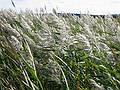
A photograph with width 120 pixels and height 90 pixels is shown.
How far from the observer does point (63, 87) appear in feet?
9.02

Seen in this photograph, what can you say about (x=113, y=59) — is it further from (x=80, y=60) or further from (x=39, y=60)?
(x=39, y=60)

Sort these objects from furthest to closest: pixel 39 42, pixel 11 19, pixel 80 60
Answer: pixel 11 19 < pixel 39 42 < pixel 80 60

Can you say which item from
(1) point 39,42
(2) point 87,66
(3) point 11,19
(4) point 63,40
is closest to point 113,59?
(2) point 87,66

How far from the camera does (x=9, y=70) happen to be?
2943mm

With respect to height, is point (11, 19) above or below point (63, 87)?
above

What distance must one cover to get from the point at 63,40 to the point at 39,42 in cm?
29

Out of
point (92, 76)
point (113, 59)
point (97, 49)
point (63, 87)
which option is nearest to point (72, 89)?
point (63, 87)

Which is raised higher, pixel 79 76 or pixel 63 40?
pixel 63 40

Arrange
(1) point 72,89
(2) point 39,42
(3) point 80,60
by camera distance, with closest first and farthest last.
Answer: (1) point 72,89, (3) point 80,60, (2) point 39,42

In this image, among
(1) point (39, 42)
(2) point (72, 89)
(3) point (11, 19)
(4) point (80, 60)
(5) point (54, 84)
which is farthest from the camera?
(3) point (11, 19)

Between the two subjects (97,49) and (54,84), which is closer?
(54,84)

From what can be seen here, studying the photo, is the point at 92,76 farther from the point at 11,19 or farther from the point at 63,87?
the point at 11,19

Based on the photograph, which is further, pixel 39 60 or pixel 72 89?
pixel 39 60

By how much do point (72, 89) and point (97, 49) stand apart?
27.9 inches
